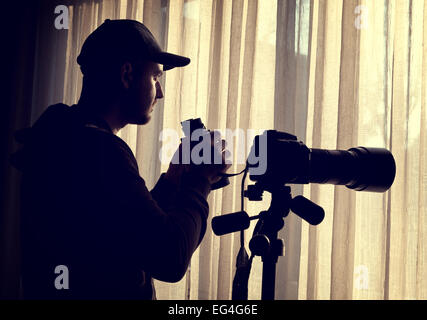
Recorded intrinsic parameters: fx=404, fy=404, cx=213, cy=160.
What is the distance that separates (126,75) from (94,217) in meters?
0.36

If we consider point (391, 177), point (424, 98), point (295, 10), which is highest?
point (295, 10)

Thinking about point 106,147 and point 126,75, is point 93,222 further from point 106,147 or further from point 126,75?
point 126,75

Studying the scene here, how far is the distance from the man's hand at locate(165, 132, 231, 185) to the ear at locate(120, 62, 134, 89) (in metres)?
0.21

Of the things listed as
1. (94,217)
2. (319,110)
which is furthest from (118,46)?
(319,110)

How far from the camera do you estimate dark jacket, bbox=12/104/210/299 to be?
2.47 feet

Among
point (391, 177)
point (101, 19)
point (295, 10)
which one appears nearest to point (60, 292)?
point (391, 177)

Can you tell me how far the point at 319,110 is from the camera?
153 centimetres

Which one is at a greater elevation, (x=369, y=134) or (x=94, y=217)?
Answer: (x=369, y=134)

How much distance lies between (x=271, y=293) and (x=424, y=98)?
88cm

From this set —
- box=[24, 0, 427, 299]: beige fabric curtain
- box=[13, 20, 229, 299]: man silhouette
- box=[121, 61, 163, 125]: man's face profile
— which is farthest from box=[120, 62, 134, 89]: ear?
box=[24, 0, 427, 299]: beige fabric curtain

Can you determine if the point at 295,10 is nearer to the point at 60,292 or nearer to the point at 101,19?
the point at 101,19

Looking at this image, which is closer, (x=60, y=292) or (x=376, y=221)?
(x=60, y=292)

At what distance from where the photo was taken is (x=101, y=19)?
2254 millimetres

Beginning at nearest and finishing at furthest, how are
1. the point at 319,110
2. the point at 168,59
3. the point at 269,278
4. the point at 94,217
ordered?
1. the point at 94,217
2. the point at 269,278
3. the point at 168,59
4. the point at 319,110
